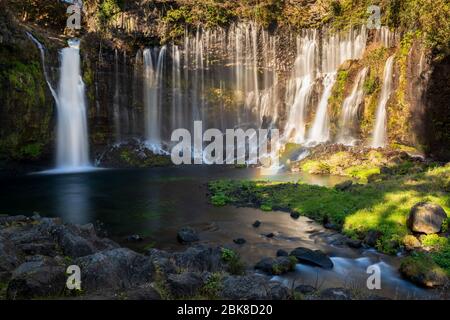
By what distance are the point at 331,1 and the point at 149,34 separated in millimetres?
25197

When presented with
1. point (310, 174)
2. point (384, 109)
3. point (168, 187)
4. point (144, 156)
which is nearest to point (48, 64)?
point (144, 156)

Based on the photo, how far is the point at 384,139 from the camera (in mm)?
38188

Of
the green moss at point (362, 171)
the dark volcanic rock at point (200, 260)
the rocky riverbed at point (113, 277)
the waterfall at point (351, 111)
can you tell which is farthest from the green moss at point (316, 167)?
the rocky riverbed at point (113, 277)

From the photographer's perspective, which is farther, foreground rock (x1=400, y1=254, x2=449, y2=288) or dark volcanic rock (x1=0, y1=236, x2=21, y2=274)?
foreground rock (x1=400, y1=254, x2=449, y2=288)

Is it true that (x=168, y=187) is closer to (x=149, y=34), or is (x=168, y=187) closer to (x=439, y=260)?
(x=439, y=260)

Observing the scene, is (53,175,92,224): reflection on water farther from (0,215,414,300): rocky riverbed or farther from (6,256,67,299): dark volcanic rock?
(6,256,67,299): dark volcanic rock

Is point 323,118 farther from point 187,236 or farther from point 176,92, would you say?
point 187,236

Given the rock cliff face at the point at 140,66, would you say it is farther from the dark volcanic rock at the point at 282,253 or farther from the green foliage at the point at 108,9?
the dark volcanic rock at the point at 282,253

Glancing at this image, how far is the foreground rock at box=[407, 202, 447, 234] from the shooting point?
559 inches

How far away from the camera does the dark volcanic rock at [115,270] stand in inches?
293

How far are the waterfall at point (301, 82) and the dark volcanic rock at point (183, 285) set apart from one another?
142 feet

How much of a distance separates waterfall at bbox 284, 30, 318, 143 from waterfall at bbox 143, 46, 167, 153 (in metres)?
17.0

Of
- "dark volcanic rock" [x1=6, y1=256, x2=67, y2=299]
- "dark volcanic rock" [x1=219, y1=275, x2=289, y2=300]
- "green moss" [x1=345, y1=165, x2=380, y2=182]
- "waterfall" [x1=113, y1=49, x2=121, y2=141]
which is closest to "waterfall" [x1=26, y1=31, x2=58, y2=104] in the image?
"waterfall" [x1=113, y1=49, x2=121, y2=141]

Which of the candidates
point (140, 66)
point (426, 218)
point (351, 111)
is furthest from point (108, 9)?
point (426, 218)
